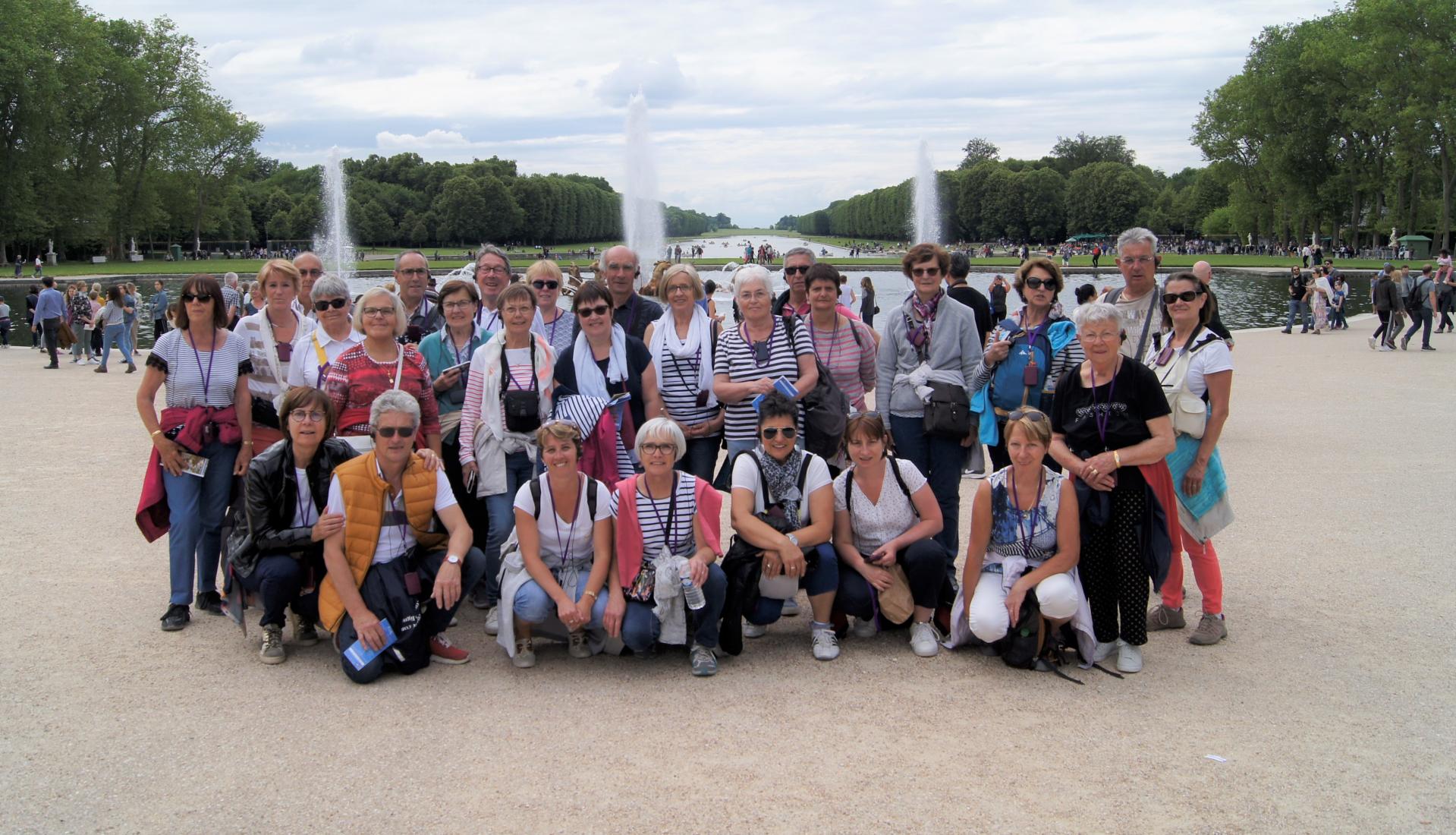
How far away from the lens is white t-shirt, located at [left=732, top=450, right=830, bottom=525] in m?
5.43

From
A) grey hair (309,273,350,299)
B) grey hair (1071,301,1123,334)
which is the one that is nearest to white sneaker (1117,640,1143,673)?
grey hair (1071,301,1123,334)

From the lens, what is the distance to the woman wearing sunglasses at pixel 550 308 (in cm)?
638

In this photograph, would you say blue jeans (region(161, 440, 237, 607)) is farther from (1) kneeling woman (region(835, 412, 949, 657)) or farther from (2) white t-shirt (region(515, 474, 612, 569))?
(1) kneeling woman (region(835, 412, 949, 657))

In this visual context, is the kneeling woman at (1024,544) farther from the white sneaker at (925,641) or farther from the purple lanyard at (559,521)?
the purple lanyard at (559,521)

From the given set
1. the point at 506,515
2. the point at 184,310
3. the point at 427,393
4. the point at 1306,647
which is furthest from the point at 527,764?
the point at 1306,647

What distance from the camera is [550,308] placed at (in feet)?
21.7

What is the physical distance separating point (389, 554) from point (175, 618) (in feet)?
5.29

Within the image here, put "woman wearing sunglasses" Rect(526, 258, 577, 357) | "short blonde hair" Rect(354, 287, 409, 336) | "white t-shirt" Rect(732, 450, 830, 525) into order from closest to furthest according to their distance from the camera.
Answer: "white t-shirt" Rect(732, 450, 830, 525), "short blonde hair" Rect(354, 287, 409, 336), "woman wearing sunglasses" Rect(526, 258, 577, 357)

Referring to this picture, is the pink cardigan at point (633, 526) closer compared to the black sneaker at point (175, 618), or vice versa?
the pink cardigan at point (633, 526)

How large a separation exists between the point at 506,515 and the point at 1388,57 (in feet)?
230

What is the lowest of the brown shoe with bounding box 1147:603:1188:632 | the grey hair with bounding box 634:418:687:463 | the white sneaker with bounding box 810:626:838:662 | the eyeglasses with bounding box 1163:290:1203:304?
the brown shoe with bounding box 1147:603:1188:632

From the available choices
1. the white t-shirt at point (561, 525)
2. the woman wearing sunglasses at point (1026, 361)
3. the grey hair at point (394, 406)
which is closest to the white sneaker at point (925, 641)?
the woman wearing sunglasses at point (1026, 361)

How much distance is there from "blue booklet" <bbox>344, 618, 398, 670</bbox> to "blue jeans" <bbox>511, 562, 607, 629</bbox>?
621mm

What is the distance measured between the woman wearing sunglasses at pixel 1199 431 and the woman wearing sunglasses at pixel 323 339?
15.3 feet
